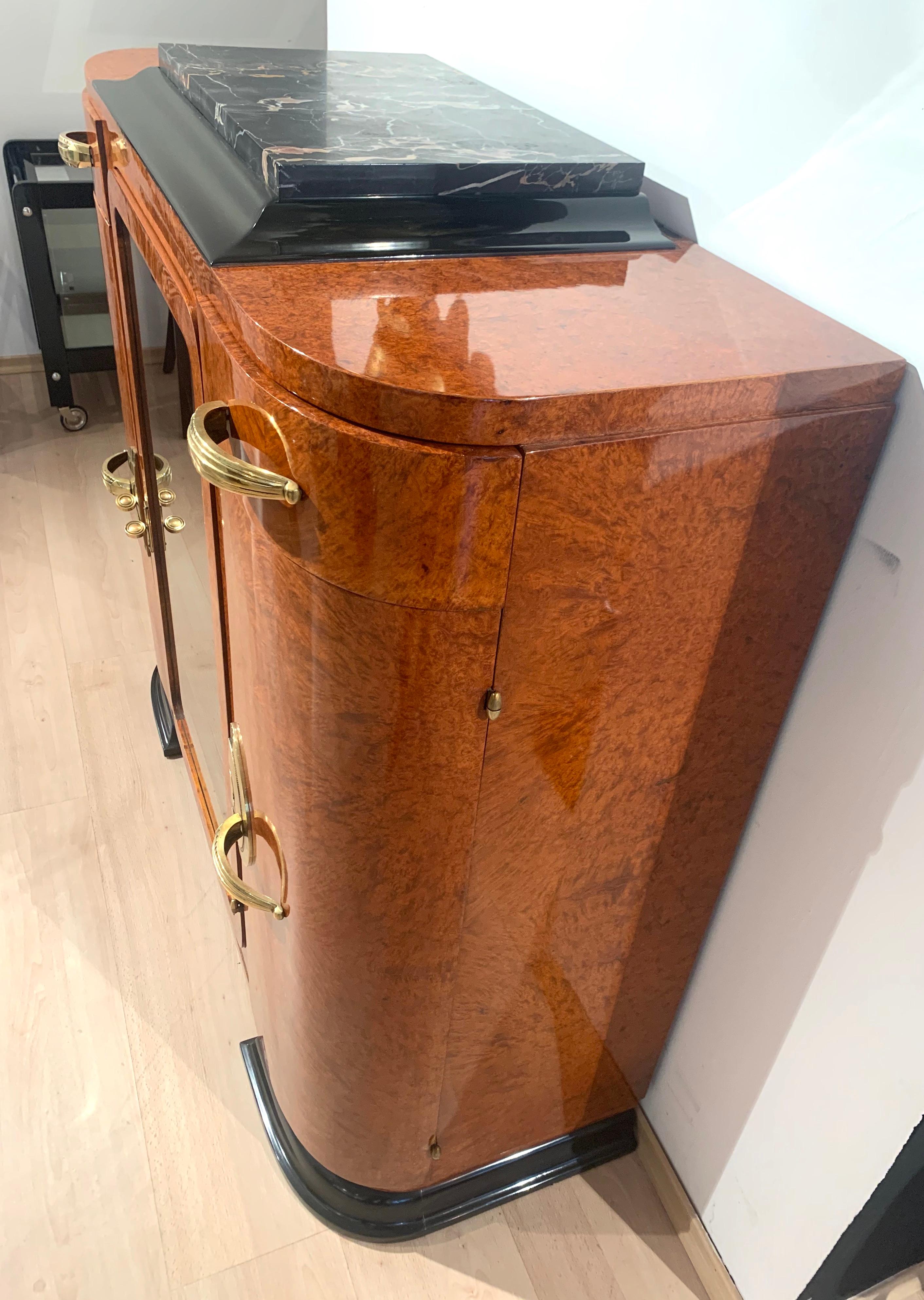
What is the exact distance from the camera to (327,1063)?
0.86 m

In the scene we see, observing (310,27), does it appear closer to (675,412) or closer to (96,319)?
(96,319)

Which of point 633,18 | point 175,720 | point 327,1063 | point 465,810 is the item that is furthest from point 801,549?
point 175,720

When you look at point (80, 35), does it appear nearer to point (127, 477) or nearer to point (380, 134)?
point (127, 477)

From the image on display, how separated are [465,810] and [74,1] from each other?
2.43 m

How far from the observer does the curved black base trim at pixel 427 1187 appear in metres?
1.01

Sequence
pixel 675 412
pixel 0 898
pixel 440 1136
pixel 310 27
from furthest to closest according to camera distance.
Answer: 1. pixel 310 27
2. pixel 0 898
3. pixel 440 1136
4. pixel 675 412

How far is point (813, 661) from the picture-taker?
2.41ft

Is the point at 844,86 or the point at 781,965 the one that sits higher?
the point at 844,86

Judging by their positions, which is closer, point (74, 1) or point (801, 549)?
point (801, 549)

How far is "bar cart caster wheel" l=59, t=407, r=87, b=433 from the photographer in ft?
7.90

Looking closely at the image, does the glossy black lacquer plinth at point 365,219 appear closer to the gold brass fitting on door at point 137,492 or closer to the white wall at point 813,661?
the white wall at point 813,661

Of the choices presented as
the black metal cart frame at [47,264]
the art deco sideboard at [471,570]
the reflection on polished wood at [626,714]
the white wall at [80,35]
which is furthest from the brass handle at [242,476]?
the white wall at [80,35]

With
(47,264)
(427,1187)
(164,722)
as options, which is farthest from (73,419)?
(427,1187)

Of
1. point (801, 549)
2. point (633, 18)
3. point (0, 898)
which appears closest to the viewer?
point (801, 549)
